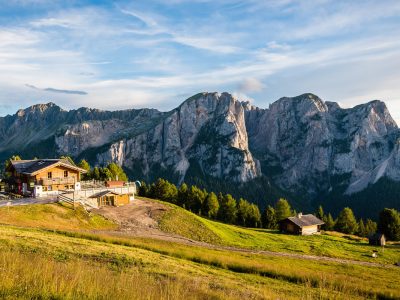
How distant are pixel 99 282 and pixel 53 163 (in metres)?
69.9

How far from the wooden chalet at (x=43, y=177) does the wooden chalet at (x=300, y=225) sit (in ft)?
202

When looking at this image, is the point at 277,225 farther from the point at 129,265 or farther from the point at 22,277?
the point at 22,277

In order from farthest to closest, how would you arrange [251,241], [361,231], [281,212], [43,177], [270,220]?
[361,231]
[281,212]
[270,220]
[251,241]
[43,177]

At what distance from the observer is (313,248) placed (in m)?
78.8

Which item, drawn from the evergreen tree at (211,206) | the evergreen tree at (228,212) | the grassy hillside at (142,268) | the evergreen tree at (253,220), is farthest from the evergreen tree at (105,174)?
the evergreen tree at (253,220)

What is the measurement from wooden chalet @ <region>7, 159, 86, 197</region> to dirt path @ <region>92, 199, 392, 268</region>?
11696 millimetres

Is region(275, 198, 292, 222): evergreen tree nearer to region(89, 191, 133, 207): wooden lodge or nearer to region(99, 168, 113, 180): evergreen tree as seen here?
region(99, 168, 113, 180): evergreen tree

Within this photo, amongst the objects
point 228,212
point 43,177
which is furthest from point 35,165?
point 228,212

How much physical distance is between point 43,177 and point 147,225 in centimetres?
2504

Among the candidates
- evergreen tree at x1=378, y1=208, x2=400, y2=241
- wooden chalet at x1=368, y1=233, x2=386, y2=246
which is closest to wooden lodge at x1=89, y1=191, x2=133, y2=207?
wooden chalet at x1=368, y1=233, x2=386, y2=246

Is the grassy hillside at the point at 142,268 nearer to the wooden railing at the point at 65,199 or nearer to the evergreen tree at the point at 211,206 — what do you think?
the wooden railing at the point at 65,199

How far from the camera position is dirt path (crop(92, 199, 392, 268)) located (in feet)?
193

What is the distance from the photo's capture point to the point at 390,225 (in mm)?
115250

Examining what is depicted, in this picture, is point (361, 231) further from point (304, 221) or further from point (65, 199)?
point (65, 199)
